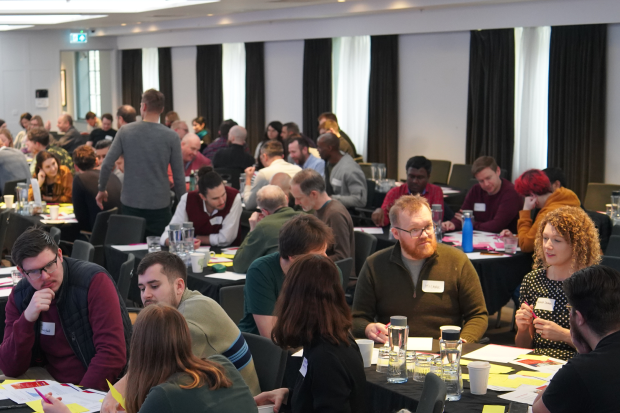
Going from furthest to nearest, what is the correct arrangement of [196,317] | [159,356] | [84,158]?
1. [84,158]
2. [196,317]
3. [159,356]

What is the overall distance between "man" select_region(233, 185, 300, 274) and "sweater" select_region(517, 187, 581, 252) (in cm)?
183

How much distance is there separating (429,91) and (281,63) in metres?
3.71

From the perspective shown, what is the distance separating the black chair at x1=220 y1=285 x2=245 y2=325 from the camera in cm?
388

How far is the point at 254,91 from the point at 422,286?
11175 millimetres

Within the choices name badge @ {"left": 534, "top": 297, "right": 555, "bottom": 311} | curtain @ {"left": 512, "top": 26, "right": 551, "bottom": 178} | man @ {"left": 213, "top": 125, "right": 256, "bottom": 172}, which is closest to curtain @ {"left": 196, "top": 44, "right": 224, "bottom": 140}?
man @ {"left": 213, "top": 125, "right": 256, "bottom": 172}

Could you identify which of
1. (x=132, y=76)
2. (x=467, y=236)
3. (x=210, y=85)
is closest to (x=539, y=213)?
(x=467, y=236)

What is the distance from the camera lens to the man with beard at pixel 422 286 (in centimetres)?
362

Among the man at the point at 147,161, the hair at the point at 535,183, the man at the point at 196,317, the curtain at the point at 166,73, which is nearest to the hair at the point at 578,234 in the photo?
the man at the point at 196,317

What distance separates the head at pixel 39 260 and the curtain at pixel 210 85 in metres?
12.5

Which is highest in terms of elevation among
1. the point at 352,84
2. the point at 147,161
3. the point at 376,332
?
the point at 352,84

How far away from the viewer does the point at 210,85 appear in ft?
51.1

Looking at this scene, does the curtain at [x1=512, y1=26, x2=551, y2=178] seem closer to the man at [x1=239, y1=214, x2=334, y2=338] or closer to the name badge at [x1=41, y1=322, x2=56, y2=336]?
the man at [x1=239, y1=214, x2=334, y2=338]

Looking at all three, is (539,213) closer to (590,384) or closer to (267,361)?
(267,361)

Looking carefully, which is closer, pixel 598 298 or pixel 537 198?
pixel 598 298
